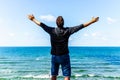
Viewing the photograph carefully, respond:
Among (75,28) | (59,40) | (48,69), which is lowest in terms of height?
(48,69)

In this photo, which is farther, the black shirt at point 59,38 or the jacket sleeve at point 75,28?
the black shirt at point 59,38

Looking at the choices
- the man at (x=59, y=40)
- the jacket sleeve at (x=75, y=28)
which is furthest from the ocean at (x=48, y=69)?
the jacket sleeve at (x=75, y=28)

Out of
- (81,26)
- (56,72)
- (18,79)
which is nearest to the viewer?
(81,26)

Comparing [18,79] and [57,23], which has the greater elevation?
[57,23]

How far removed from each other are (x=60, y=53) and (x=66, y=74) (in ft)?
1.78

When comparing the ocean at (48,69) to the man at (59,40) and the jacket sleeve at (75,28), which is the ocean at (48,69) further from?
the jacket sleeve at (75,28)

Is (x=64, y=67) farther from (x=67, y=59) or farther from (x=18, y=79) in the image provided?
(x=18, y=79)

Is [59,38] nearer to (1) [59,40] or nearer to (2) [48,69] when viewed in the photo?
(1) [59,40]

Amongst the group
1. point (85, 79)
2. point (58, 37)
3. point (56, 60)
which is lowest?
point (85, 79)

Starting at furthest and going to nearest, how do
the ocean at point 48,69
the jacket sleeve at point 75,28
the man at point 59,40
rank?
the ocean at point 48,69 < the man at point 59,40 < the jacket sleeve at point 75,28

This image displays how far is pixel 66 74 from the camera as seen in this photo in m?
8.91

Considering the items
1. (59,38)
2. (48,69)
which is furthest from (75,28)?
(48,69)

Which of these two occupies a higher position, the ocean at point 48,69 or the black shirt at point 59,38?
the black shirt at point 59,38

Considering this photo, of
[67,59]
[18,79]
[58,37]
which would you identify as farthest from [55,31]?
[18,79]
